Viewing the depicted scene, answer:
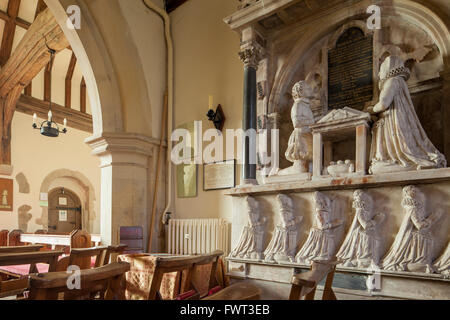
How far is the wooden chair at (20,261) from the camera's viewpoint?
2131mm

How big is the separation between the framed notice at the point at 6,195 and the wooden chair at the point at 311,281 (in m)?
8.22

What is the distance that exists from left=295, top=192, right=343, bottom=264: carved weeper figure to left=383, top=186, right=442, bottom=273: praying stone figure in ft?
1.41

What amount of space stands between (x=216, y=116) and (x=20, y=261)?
286 cm

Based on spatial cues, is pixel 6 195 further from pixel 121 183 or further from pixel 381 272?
pixel 381 272

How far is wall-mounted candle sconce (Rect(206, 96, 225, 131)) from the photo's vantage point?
14.5 feet

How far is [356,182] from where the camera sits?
8.52 ft

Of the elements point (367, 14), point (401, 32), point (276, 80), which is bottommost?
point (276, 80)

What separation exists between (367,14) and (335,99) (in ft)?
2.86

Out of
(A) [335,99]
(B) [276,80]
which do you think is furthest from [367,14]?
(B) [276,80]

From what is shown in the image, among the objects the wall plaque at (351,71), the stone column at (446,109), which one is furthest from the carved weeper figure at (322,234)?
the wall plaque at (351,71)

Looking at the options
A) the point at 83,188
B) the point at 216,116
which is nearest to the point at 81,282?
the point at 216,116

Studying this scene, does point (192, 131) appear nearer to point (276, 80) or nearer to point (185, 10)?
point (276, 80)

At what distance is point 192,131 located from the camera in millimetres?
4855
